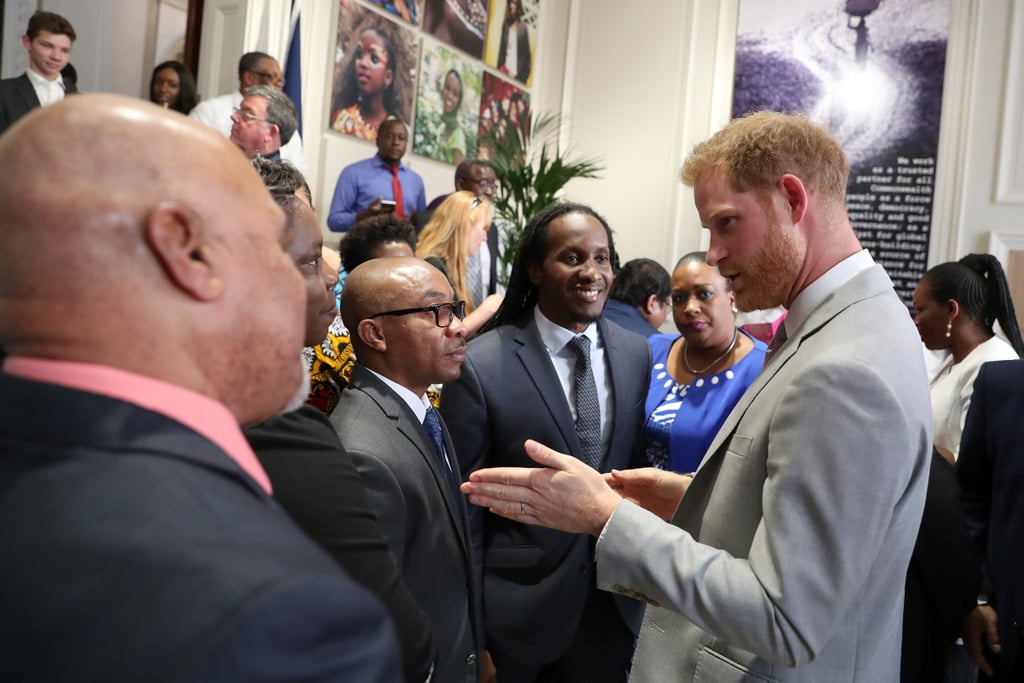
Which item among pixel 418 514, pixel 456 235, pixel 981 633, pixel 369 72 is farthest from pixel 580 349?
pixel 369 72

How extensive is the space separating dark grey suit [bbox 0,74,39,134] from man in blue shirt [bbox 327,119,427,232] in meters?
2.07

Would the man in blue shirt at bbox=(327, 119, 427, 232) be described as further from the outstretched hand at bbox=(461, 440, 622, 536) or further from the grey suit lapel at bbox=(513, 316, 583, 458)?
the outstretched hand at bbox=(461, 440, 622, 536)

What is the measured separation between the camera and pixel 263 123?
381 centimetres

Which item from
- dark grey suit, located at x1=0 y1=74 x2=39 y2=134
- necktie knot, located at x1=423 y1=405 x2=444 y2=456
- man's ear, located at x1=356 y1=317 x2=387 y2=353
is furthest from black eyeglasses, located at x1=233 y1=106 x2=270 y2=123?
necktie knot, located at x1=423 y1=405 x2=444 y2=456

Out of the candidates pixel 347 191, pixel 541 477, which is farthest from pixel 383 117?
pixel 541 477

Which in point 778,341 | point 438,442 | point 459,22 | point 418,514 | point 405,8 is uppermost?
point 459,22

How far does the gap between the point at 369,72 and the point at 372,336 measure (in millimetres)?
5550

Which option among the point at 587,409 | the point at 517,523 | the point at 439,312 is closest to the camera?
the point at 439,312

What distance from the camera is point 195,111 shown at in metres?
5.29

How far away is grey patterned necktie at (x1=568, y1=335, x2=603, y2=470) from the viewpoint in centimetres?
268

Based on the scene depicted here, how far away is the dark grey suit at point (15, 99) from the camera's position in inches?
185

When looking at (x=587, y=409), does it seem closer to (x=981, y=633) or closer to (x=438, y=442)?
(x=438, y=442)

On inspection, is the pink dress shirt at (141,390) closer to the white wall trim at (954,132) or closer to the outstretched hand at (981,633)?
the outstretched hand at (981,633)

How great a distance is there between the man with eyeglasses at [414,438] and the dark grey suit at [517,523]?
0.16 metres
